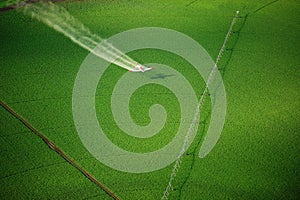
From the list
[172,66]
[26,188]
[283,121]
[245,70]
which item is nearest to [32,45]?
[172,66]

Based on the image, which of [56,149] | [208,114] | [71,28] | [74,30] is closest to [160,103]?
[208,114]

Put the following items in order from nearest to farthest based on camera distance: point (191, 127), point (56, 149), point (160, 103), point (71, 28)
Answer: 1. point (56, 149)
2. point (191, 127)
3. point (160, 103)
4. point (71, 28)

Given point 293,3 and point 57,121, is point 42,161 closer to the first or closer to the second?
point 57,121

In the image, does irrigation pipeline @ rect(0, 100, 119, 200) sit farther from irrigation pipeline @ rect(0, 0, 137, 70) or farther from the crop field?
irrigation pipeline @ rect(0, 0, 137, 70)

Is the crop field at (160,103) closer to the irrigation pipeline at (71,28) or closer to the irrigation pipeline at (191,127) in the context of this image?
the irrigation pipeline at (191,127)

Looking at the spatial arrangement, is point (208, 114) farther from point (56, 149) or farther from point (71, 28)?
point (71, 28)

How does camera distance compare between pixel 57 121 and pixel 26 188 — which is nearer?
pixel 26 188

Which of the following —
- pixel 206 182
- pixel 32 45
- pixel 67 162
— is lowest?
pixel 206 182
